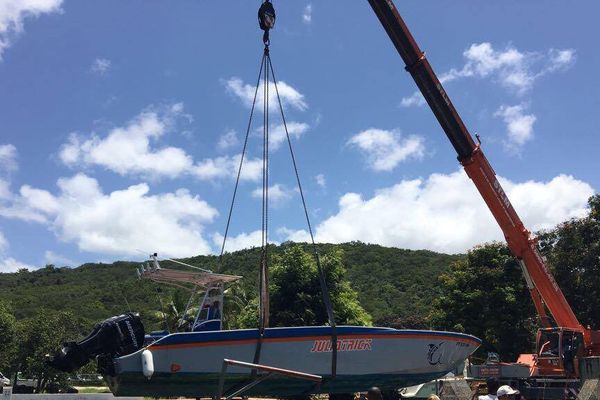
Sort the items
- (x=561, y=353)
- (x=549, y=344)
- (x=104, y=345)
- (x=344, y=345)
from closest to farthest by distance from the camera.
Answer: (x=104, y=345) → (x=344, y=345) → (x=561, y=353) → (x=549, y=344)

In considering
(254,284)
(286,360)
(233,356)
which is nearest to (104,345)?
(233,356)

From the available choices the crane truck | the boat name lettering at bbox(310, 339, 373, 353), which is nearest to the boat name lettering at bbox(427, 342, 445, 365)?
the boat name lettering at bbox(310, 339, 373, 353)

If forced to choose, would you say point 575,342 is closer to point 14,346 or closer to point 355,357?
point 355,357

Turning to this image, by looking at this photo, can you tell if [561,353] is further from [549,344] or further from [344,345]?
[344,345]

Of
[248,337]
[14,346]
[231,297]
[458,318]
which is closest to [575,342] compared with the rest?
[248,337]

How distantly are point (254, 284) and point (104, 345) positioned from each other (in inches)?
1363

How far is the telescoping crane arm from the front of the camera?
15344mm

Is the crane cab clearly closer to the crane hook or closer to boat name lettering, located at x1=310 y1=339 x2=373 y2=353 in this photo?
boat name lettering, located at x1=310 y1=339 x2=373 y2=353

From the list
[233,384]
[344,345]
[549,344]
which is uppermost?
[549,344]

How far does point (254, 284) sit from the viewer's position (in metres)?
44.0

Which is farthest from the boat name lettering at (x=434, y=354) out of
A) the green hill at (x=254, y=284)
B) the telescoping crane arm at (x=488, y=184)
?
the green hill at (x=254, y=284)

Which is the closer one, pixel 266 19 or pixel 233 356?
pixel 233 356

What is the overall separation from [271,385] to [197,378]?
4.48ft

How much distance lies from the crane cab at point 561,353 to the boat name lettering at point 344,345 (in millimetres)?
7190
